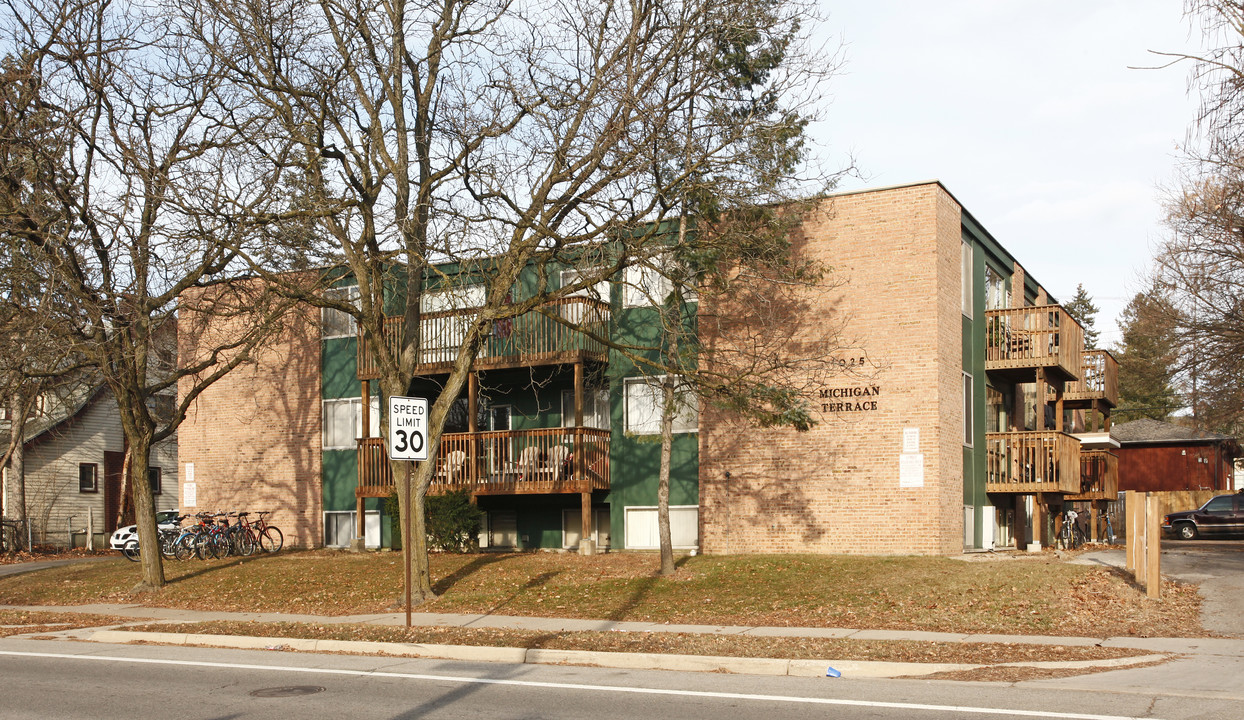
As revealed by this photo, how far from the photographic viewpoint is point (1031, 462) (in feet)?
83.2

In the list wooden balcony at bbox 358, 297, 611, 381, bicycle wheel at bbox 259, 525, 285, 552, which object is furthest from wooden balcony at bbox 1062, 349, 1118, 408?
bicycle wheel at bbox 259, 525, 285, 552

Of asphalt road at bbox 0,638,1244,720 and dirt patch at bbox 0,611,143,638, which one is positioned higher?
asphalt road at bbox 0,638,1244,720

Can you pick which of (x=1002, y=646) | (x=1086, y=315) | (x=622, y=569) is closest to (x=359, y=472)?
(x=622, y=569)

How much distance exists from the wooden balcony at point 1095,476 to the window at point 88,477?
33349 millimetres

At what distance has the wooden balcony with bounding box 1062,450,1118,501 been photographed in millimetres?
28484

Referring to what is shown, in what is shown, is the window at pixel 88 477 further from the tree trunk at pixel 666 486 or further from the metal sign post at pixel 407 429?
the metal sign post at pixel 407 429

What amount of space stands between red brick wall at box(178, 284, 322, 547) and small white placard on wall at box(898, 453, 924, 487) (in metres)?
15.3

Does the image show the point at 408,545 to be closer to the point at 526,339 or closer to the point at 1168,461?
the point at 526,339

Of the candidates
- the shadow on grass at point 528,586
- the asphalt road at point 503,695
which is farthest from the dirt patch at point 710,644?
the shadow on grass at point 528,586

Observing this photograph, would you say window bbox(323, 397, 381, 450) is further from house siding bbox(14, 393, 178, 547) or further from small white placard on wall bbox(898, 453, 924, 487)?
small white placard on wall bbox(898, 453, 924, 487)

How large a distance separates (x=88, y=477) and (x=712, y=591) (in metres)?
31.1

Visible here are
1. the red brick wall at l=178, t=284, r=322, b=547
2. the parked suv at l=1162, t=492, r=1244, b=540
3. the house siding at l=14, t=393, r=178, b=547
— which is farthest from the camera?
the house siding at l=14, t=393, r=178, b=547

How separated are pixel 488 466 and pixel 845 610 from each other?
10.8m

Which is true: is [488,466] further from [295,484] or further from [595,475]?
[295,484]
